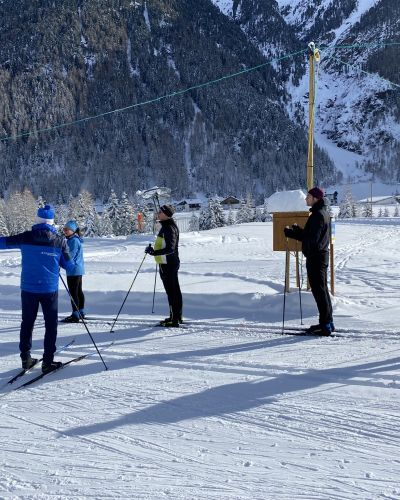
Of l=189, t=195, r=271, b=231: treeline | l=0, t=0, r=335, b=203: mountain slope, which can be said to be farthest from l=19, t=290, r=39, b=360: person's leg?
l=0, t=0, r=335, b=203: mountain slope

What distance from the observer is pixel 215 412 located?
4094 millimetres

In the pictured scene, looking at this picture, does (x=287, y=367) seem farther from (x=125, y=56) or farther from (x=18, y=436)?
(x=125, y=56)

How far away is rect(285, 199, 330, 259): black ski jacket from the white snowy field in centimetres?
114

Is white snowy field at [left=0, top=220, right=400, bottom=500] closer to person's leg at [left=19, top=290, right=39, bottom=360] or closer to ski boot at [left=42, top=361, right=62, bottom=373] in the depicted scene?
ski boot at [left=42, top=361, right=62, bottom=373]

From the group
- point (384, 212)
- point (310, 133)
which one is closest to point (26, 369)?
point (310, 133)

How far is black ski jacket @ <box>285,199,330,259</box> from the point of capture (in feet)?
20.8

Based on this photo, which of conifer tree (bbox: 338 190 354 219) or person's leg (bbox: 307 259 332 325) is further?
conifer tree (bbox: 338 190 354 219)

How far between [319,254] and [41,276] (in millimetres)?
3494

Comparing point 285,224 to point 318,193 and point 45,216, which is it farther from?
point 45,216

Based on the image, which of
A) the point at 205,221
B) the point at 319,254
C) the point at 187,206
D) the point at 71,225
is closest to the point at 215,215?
the point at 205,221

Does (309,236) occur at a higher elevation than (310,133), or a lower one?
lower

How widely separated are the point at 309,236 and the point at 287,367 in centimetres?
196

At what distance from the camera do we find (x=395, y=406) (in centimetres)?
408

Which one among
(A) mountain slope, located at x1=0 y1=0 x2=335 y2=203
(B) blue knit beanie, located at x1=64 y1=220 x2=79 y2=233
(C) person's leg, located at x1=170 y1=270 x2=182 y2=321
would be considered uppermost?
(A) mountain slope, located at x1=0 y1=0 x2=335 y2=203
